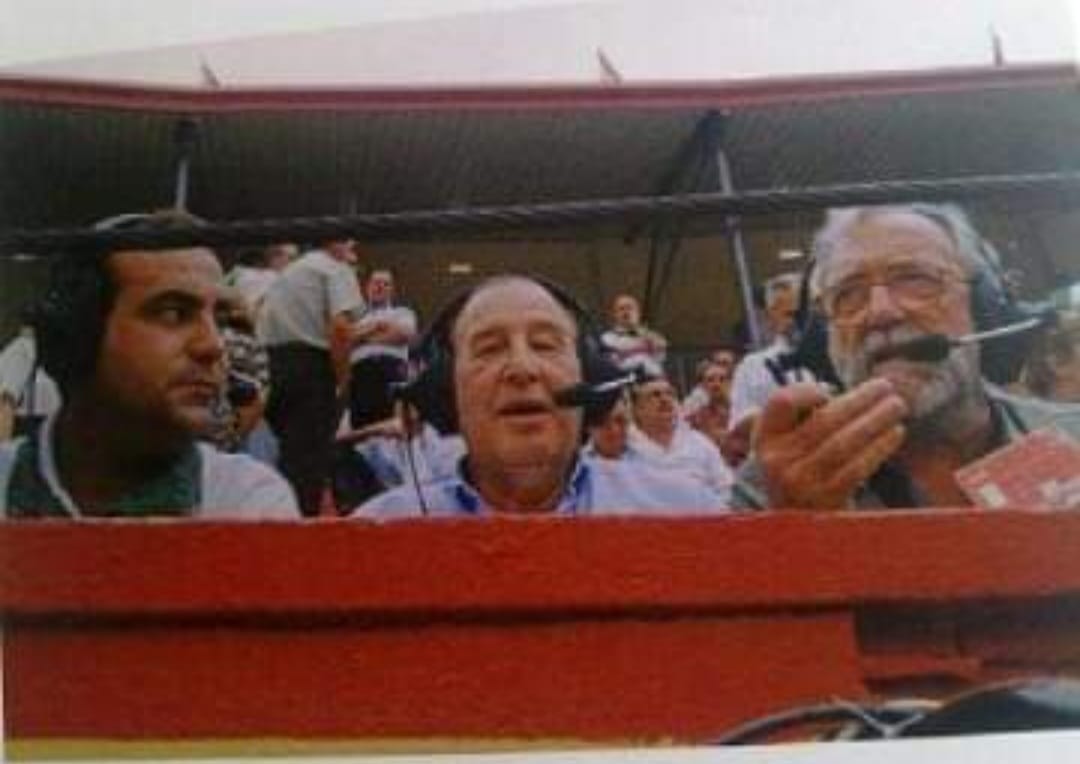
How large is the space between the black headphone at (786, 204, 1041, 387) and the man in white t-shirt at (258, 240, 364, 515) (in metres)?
0.25

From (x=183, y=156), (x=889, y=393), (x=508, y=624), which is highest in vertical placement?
(x=183, y=156)

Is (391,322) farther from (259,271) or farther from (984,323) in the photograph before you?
(984,323)

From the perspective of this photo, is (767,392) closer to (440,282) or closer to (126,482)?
(440,282)

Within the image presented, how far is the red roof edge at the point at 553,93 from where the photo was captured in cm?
91

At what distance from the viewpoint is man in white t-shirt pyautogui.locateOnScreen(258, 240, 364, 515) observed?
0.89m

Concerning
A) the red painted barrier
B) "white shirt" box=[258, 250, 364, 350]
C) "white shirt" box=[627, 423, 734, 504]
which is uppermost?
"white shirt" box=[258, 250, 364, 350]

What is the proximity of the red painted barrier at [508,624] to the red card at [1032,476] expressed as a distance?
1cm

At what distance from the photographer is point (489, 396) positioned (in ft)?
2.97

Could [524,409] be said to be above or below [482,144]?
below

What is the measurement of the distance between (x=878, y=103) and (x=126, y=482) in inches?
18.9

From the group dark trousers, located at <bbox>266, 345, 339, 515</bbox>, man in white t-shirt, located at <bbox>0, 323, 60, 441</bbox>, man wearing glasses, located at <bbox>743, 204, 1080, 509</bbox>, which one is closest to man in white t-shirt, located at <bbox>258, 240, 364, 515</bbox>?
dark trousers, located at <bbox>266, 345, 339, 515</bbox>

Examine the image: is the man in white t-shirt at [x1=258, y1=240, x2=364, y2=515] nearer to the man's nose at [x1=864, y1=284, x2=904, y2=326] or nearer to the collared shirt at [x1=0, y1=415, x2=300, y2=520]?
the collared shirt at [x1=0, y1=415, x2=300, y2=520]

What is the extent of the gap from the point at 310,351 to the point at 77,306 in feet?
0.46

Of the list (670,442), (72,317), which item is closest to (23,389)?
(72,317)
